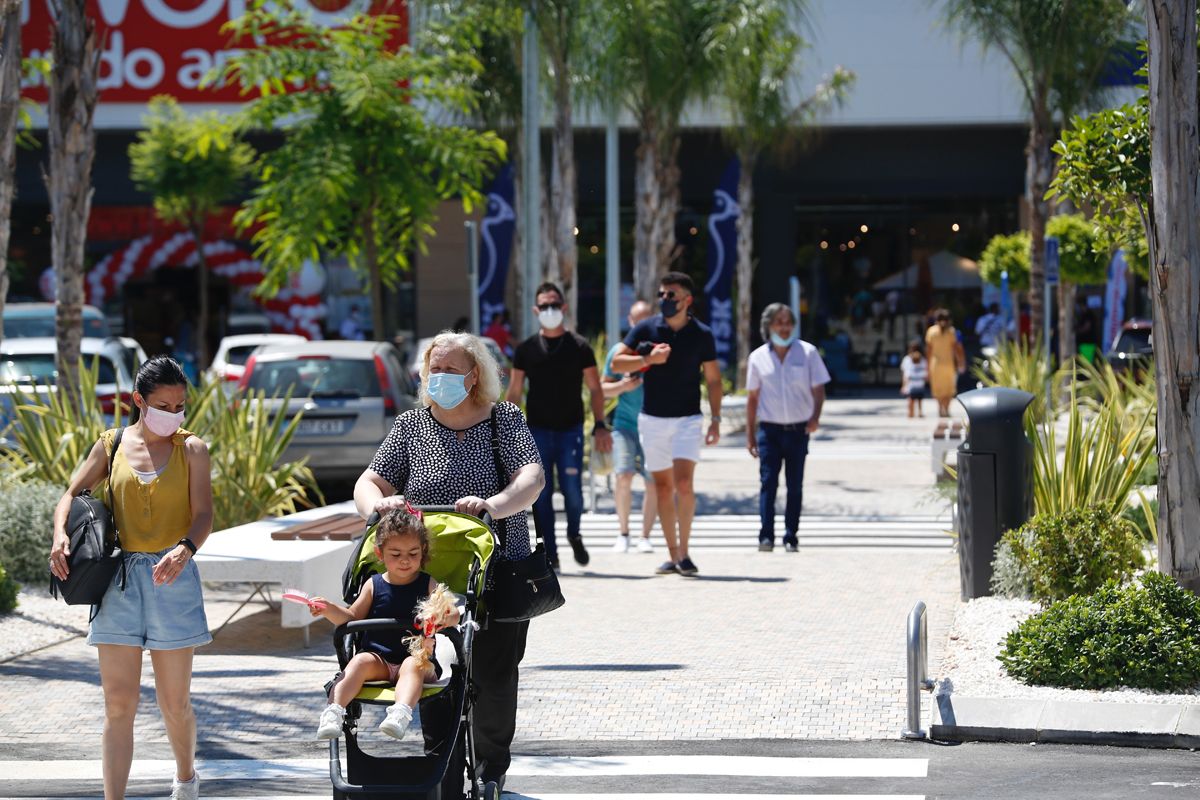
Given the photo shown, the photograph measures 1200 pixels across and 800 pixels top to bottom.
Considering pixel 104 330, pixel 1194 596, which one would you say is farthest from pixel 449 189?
pixel 1194 596

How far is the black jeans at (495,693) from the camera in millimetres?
5938

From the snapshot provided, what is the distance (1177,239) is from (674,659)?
321 centimetres

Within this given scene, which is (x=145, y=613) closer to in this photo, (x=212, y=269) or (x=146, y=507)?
(x=146, y=507)

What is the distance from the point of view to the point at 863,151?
125ft

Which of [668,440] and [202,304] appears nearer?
[668,440]

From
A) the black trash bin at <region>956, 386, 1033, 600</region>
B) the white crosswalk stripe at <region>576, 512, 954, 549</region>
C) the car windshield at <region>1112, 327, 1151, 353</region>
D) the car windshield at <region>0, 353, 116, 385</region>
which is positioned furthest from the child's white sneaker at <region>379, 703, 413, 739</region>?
the car windshield at <region>1112, 327, 1151, 353</region>

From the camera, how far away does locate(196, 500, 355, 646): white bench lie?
9.14 m

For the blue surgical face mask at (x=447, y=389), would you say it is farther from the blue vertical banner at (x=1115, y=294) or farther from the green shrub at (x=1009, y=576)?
the blue vertical banner at (x=1115, y=294)

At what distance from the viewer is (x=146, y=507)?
19.8ft

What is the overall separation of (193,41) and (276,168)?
14.3 meters

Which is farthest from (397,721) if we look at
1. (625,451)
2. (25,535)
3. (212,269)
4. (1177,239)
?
(212,269)

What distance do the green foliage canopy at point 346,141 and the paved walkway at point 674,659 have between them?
8.09 meters

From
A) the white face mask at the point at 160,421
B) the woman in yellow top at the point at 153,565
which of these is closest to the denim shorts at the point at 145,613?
the woman in yellow top at the point at 153,565

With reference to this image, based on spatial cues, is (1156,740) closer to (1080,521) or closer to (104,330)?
(1080,521)
